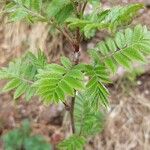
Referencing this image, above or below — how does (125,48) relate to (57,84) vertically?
above

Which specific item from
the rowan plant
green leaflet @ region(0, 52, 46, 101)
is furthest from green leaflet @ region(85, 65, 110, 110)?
green leaflet @ region(0, 52, 46, 101)

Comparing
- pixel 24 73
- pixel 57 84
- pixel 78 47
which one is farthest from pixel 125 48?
pixel 24 73

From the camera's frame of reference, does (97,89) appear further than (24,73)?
No

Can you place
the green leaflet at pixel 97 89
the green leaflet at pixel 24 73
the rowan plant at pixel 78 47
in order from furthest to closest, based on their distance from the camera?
1. the green leaflet at pixel 24 73
2. the green leaflet at pixel 97 89
3. the rowan plant at pixel 78 47

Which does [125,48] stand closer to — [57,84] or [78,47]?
[78,47]

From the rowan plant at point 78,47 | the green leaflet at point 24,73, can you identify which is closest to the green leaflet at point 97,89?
the rowan plant at point 78,47

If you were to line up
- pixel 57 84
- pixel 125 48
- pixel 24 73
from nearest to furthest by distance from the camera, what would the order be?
1. pixel 57 84
2. pixel 125 48
3. pixel 24 73

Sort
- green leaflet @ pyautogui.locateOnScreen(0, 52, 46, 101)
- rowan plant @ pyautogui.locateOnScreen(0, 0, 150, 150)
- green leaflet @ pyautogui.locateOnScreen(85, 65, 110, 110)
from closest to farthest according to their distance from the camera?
1. rowan plant @ pyautogui.locateOnScreen(0, 0, 150, 150)
2. green leaflet @ pyautogui.locateOnScreen(85, 65, 110, 110)
3. green leaflet @ pyautogui.locateOnScreen(0, 52, 46, 101)

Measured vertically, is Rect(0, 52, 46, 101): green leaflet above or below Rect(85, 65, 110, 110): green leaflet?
above

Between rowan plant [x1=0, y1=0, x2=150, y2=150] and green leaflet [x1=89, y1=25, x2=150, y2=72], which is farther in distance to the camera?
green leaflet [x1=89, y1=25, x2=150, y2=72]

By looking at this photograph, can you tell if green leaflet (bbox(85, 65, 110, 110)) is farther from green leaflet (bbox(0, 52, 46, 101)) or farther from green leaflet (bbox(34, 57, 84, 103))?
green leaflet (bbox(0, 52, 46, 101))

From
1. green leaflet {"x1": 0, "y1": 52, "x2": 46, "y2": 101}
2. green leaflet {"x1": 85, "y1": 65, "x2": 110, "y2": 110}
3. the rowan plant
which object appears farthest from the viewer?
green leaflet {"x1": 0, "y1": 52, "x2": 46, "y2": 101}

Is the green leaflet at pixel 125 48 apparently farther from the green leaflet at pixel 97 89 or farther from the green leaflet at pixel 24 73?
the green leaflet at pixel 24 73
